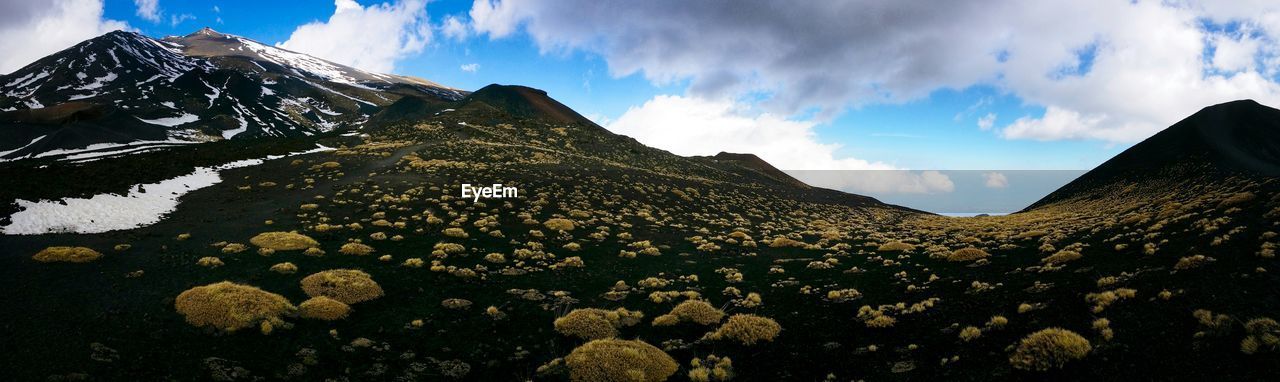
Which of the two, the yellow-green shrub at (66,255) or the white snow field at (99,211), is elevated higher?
the white snow field at (99,211)

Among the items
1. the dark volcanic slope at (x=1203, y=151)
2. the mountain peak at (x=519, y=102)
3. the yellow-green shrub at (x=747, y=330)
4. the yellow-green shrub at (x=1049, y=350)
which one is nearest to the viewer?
the yellow-green shrub at (x=1049, y=350)

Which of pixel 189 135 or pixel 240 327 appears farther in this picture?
pixel 189 135

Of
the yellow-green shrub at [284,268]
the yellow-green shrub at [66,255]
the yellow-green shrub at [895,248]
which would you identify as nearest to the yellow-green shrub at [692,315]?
the yellow-green shrub at [284,268]

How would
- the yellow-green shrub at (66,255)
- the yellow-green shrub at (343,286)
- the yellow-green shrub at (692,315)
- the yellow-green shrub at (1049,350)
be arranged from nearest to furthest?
the yellow-green shrub at (1049,350)
the yellow-green shrub at (692,315)
the yellow-green shrub at (343,286)
the yellow-green shrub at (66,255)

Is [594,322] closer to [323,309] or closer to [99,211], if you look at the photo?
[323,309]

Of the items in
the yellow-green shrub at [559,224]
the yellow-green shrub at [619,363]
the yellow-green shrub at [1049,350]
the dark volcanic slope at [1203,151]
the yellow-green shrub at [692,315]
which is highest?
the dark volcanic slope at [1203,151]

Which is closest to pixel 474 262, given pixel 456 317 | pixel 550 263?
pixel 550 263

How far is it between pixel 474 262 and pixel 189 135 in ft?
570

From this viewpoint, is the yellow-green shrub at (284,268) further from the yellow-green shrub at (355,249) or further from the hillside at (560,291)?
the yellow-green shrub at (355,249)

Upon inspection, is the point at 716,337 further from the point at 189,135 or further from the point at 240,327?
the point at 189,135

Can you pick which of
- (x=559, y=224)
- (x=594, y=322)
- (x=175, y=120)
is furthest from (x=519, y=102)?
(x=594, y=322)

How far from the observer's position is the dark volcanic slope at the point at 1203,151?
79125 mm

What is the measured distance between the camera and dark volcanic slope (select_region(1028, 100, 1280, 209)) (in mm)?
79125

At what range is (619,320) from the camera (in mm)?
21625
